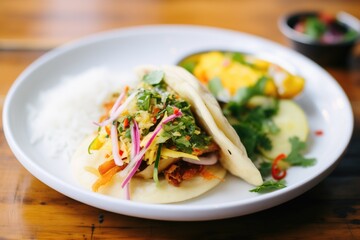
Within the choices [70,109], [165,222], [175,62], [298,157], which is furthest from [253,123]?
[70,109]

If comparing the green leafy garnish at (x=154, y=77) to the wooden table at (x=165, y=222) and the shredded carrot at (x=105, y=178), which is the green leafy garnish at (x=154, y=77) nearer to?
the shredded carrot at (x=105, y=178)

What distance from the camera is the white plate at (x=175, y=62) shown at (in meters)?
1.93

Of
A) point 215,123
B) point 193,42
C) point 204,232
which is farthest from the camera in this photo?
point 193,42

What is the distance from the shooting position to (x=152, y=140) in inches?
86.0

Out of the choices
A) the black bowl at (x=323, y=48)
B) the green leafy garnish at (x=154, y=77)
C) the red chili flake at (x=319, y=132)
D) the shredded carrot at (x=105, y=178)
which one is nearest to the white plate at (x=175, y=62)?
the red chili flake at (x=319, y=132)

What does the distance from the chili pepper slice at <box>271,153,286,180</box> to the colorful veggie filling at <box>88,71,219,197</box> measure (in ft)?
1.15

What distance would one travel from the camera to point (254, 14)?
15.2 ft

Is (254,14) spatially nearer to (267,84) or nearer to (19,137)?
(267,84)

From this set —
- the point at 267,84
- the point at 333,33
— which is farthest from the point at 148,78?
the point at 333,33

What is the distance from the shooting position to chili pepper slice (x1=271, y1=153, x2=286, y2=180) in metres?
2.43

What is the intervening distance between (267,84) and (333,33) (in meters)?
1.27

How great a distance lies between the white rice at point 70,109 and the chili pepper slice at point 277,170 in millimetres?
1127

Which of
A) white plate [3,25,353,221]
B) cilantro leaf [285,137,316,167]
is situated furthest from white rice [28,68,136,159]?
cilantro leaf [285,137,316,167]

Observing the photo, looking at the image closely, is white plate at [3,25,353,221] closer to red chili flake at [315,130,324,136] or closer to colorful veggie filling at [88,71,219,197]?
red chili flake at [315,130,324,136]
